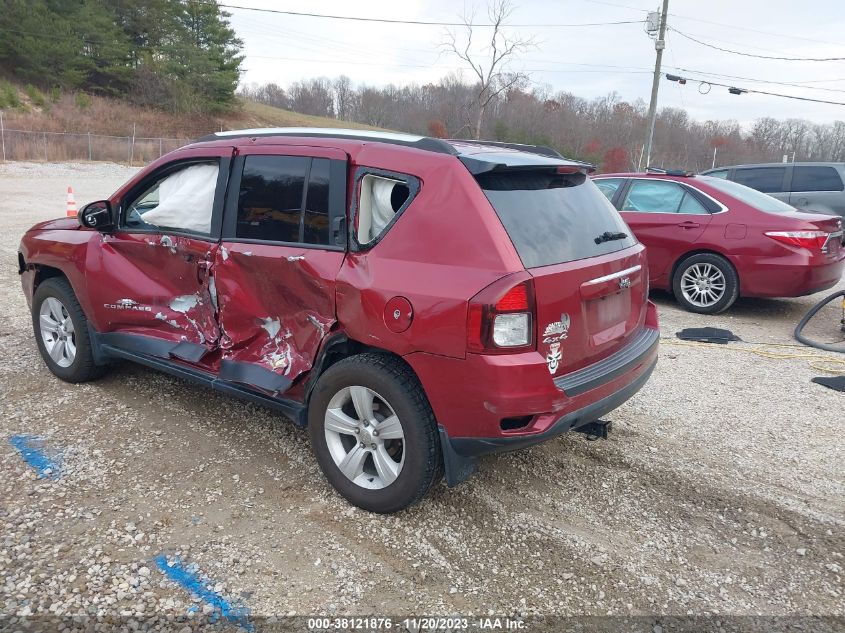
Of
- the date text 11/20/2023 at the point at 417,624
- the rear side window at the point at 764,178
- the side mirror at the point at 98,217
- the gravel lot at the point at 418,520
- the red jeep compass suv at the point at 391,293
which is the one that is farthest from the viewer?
the rear side window at the point at 764,178

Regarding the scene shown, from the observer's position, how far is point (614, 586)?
271cm

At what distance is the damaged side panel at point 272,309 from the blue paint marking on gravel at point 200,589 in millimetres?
991

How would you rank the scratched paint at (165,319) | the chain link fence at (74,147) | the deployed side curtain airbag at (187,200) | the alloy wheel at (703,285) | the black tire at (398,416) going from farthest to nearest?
the chain link fence at (74,147) < the alloy wheel at (703,285) < the scratched paint at (165,319) < the deployed side curtain airbag at (187,200) < the black tire at (398,416)

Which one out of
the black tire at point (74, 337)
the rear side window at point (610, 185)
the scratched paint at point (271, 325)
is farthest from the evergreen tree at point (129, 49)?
the scratched paint at point (271, 325)

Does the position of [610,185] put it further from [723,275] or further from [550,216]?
[550,216]

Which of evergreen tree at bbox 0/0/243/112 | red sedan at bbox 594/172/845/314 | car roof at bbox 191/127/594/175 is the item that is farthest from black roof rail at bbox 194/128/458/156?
evergreen tree at bbox 0/0/243/112

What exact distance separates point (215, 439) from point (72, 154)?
39.0 metres

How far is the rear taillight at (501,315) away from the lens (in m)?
2.67

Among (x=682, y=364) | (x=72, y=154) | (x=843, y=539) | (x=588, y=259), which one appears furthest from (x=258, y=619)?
(x=72, y=154)

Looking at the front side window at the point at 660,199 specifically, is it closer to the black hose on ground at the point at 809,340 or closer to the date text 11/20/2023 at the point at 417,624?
the black hose on ground at the point at 809,340

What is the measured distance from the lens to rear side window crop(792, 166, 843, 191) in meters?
10.7

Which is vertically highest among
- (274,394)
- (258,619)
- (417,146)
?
(417,146)

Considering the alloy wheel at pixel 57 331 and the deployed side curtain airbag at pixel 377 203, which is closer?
the deployed side curtain airbag at pixel 377 203

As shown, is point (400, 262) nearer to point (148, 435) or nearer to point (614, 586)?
point (614, 586)
